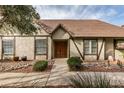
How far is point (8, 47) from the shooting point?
1595 centimetres

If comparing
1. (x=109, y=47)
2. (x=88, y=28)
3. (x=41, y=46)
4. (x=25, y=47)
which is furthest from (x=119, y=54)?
(x=25, y=47)

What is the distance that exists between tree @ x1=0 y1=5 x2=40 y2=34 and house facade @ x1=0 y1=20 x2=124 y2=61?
17.8 feet

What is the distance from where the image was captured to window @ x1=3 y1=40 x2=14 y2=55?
15.9 meters

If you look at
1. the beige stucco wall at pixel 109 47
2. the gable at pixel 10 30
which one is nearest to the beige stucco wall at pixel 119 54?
the beige stucco wall at pixel 109 47

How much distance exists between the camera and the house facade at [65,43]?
51.7 ft

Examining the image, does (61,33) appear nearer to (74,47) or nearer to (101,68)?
(74,47)

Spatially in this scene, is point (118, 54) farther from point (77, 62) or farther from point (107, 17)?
point (77, 62)

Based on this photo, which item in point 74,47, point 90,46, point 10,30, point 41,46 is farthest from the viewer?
point 90,46

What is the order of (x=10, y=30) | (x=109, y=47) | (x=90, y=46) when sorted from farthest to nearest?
(x=109, y=47), (x=90, y=46), (x=10, y=30)

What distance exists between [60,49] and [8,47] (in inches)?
163

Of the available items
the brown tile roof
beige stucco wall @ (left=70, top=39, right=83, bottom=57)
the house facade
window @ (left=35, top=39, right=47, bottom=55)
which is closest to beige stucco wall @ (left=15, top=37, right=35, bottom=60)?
the house facade

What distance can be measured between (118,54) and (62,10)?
634 cm

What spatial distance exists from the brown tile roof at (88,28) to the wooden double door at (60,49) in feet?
3.67

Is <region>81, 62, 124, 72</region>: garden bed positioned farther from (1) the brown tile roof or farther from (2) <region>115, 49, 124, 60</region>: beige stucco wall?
(1) the brown tile roof
